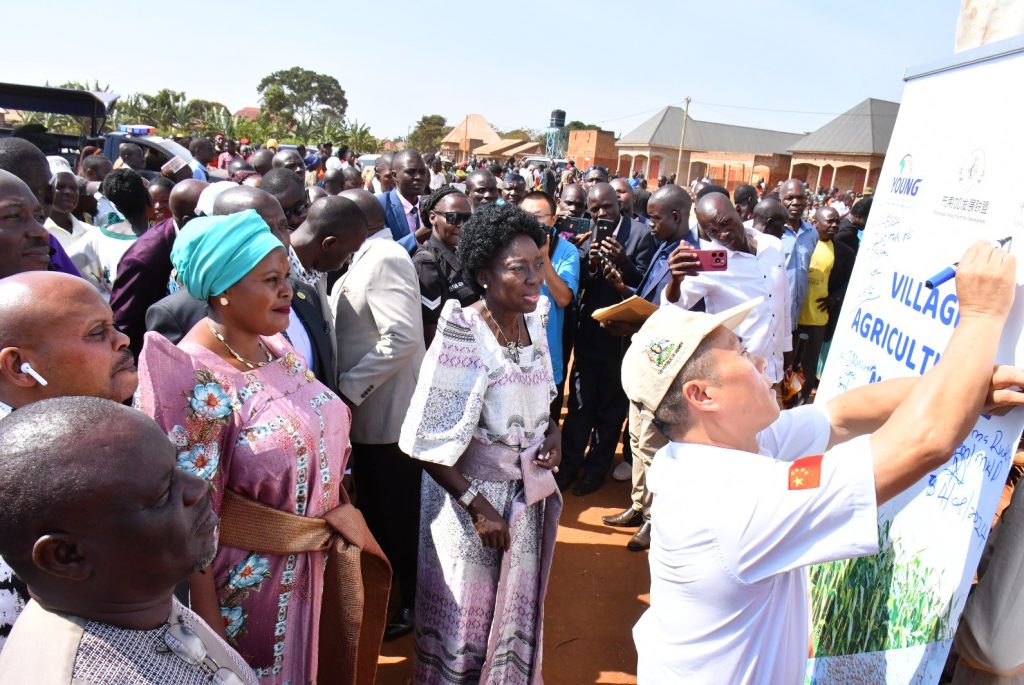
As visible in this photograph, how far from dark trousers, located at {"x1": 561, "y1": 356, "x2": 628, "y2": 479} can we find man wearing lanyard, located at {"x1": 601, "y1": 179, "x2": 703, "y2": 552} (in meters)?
0.49

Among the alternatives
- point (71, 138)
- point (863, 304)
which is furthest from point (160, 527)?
point (71, 138)

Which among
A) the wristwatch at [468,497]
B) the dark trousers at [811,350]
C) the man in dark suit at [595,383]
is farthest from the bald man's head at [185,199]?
the dark trousers at [811,350]

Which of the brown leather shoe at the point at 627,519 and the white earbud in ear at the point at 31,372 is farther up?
the white earbud in ear at the point at 31,372

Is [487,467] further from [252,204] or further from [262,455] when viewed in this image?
[252,204]

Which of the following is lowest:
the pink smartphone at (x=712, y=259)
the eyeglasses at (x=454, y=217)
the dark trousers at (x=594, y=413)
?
the dark trousers at (x=594, y=413)

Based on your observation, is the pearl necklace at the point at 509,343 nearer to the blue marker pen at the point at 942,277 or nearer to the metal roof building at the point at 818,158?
the blue marker pen at the point at 942,277

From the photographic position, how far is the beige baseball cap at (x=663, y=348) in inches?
65.8

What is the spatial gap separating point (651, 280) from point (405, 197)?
2590mm

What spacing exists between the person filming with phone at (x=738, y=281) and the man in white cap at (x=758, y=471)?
2215 millimetres

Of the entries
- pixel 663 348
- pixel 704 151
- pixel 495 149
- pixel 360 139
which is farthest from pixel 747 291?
pixel 704 151

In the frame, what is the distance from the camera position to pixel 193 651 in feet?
3.93

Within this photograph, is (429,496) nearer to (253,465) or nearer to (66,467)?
(253,465)

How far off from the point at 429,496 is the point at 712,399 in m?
1.35

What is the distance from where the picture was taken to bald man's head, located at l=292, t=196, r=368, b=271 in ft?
10.0
